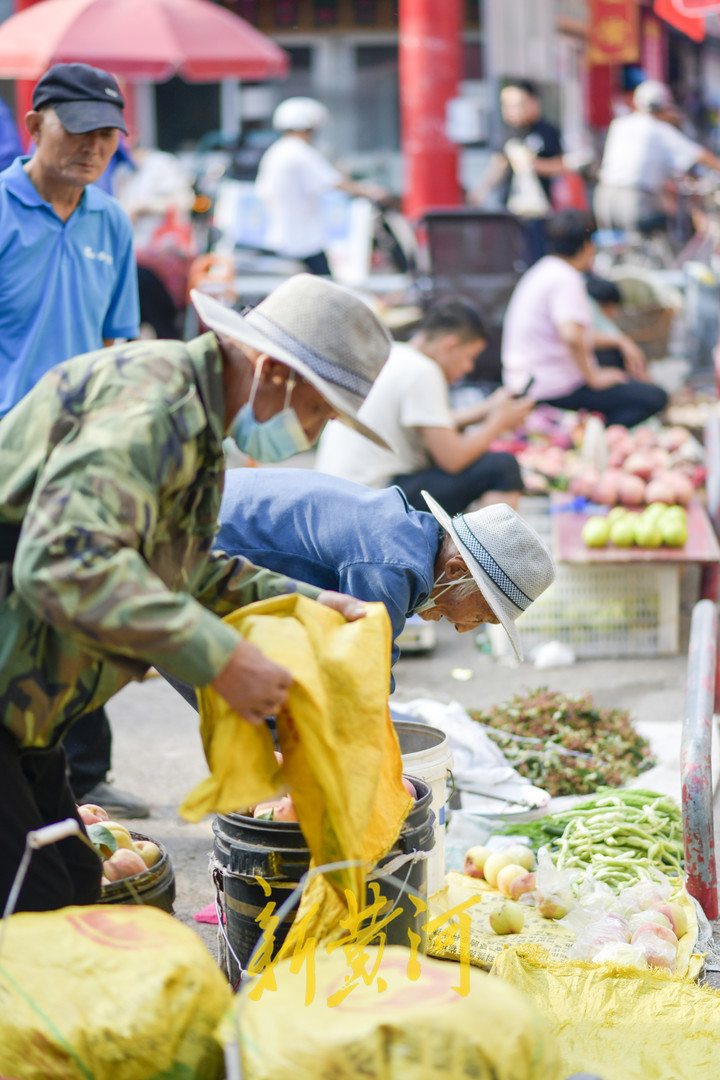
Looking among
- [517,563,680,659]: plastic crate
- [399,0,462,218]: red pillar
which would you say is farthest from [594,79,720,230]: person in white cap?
[517,563,680,659]: plastic crate

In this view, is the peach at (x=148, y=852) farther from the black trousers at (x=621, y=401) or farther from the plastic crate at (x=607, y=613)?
the black trousers at (x=621, y=401)

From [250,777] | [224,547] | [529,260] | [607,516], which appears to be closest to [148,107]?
[529,260]

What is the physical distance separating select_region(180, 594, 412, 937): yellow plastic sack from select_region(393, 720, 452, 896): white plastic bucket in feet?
2.12

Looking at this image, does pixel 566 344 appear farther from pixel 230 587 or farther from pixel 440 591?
pixel 230 587

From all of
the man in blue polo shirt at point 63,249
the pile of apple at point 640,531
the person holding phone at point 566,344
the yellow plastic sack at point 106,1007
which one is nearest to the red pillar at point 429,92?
the person holding phone at point 566,344

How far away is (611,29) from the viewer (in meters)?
17.8

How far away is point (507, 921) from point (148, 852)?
0.93 meters

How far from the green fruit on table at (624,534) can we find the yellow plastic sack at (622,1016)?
2995 mm

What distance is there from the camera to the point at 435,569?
3416 millimetres

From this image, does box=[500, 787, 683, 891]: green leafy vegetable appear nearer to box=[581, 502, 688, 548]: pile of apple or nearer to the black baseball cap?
box=[581, 502, 688, 548]: pile of apple

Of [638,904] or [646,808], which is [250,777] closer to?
[638,904]

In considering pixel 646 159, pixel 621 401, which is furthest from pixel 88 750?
pixel 646 159

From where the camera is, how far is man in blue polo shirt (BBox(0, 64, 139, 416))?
3807 millimetres

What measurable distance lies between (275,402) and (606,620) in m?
3.93
